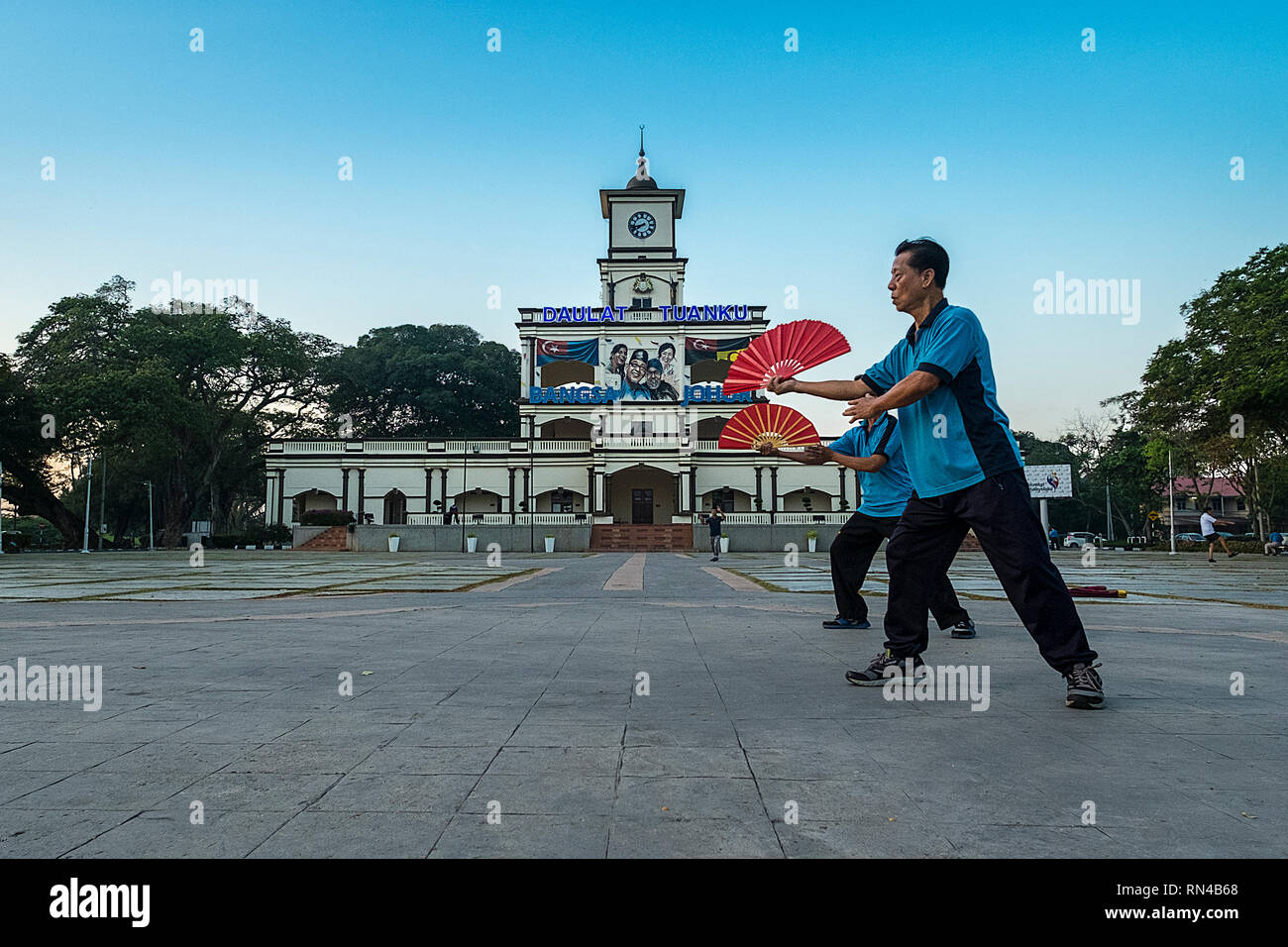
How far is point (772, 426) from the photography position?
6.66 meters

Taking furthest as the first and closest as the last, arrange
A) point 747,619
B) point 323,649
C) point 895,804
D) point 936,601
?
point 747,619 → point 936,601 → point 323,649 → point 895,804

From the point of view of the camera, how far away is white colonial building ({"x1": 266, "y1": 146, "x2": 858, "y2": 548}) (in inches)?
1855

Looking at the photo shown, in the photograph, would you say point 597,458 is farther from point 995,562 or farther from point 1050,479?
point 995,562

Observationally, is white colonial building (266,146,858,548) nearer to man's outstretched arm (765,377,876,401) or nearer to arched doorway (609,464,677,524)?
arched doorway (609,464,677,524)

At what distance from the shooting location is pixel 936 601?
593 cm

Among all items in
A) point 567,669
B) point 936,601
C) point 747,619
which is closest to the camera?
point 567,669

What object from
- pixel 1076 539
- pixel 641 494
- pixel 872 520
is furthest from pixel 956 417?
pixel 1076 539

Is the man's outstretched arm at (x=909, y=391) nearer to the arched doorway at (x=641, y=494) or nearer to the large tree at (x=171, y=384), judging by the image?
the large tree at (x=171, y=384)

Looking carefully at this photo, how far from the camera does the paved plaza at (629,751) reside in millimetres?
1963

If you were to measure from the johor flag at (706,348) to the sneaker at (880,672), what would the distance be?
44322 mm
